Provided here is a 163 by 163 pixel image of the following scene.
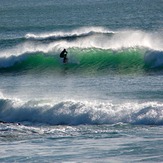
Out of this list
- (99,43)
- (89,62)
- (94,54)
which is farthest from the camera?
(99,43)

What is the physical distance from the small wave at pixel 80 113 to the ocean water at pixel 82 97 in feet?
0.12

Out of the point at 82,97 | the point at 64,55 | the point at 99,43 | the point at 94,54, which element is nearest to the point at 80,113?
the point at 82,97

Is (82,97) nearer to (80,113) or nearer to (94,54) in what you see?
(80,113)

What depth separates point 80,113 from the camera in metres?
30.3

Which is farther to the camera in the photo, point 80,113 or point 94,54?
point 94,54

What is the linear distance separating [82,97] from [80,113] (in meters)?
2.99

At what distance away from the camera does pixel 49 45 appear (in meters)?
49.1

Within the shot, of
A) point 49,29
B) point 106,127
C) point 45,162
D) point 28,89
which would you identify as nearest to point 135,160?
point 45,162

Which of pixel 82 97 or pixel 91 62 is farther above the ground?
pixel 91 62

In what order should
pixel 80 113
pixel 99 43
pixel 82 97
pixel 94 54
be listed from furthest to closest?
pixel 99 43, pixel 94 54, pixel 82 97, pixel 80 113

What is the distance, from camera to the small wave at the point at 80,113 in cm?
2884

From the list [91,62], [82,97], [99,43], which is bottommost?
[82,97]

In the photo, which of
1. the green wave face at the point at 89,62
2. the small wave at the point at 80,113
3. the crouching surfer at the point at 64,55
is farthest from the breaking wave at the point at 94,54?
the small wave at the point at 80,113

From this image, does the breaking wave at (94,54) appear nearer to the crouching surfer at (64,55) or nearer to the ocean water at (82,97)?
the ocean water at (82,97)
